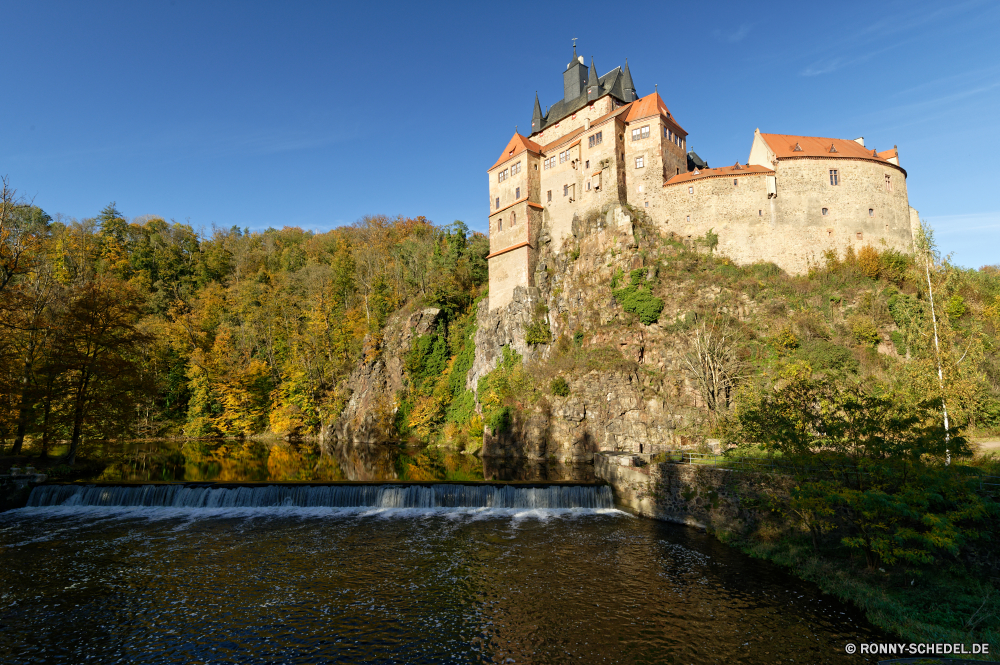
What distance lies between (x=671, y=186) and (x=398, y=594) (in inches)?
1627

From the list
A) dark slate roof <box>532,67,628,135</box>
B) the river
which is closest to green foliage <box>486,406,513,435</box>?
the river

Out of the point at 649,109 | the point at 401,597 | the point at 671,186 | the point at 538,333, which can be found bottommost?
the point at 401,597

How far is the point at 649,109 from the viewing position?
4534 cm

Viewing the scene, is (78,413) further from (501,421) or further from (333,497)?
(501,421)

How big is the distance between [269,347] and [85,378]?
3231 cm

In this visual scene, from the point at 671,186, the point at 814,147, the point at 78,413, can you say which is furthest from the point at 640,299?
the point at 78,413

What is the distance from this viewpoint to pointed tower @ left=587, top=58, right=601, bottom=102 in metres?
50.3

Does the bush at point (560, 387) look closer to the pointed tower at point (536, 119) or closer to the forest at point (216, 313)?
the forest at point (216, 313)

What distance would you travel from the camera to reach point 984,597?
37.2 feet

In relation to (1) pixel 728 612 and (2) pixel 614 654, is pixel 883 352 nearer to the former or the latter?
(1) pixel 728 612

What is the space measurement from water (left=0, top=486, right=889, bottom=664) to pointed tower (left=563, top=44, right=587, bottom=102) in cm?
4792

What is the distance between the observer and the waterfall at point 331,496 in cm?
2280

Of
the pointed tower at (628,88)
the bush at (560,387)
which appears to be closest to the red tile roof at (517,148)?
the pointed tower at (628,88)

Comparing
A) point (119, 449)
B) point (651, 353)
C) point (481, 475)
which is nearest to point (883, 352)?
point (651, 353)
